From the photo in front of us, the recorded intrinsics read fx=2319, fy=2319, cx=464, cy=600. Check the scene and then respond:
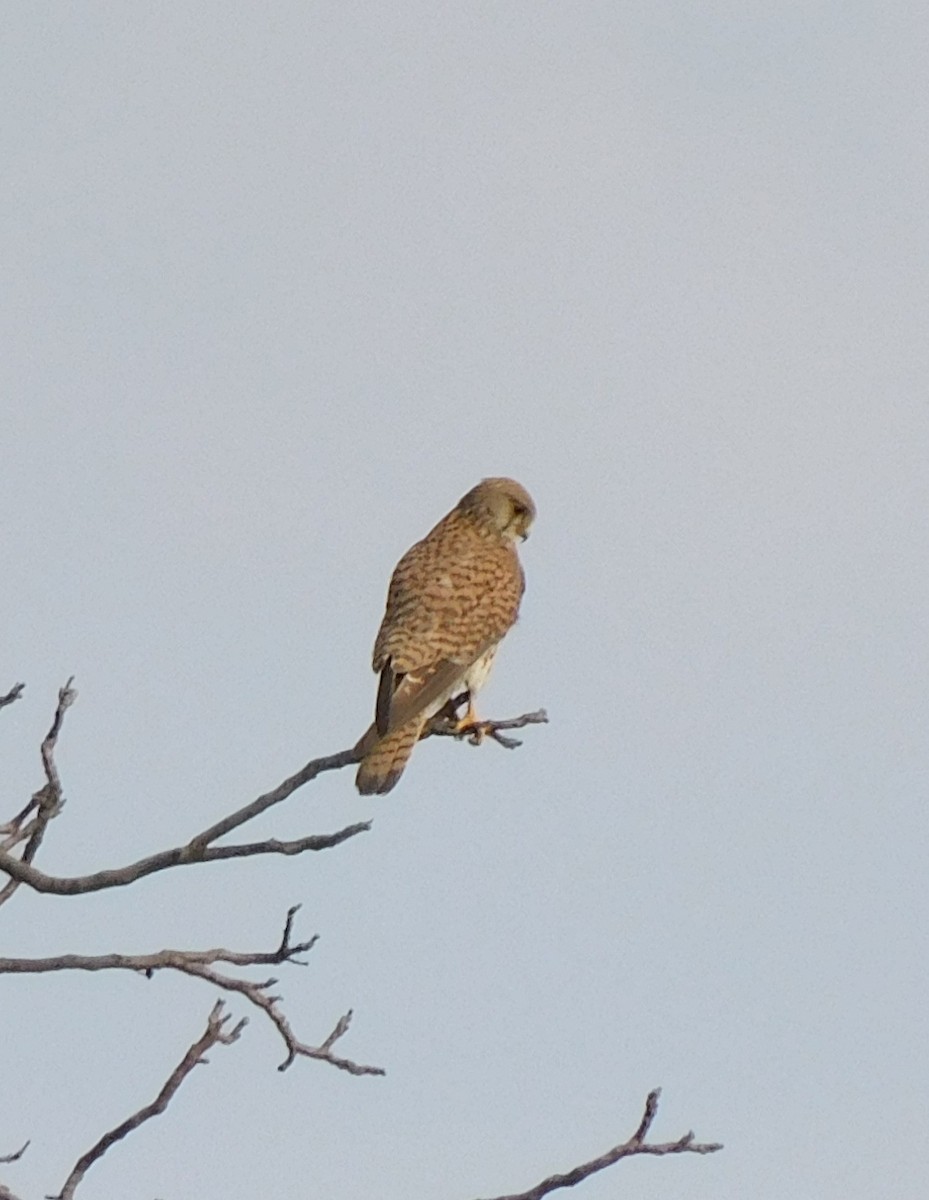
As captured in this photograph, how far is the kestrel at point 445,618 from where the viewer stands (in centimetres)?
707

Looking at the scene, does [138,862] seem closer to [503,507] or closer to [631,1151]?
[631,1151]

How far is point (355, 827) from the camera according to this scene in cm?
465

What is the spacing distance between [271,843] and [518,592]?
12.8 ft

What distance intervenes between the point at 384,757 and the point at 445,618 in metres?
1.13

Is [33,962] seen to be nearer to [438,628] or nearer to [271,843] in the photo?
[271,843]

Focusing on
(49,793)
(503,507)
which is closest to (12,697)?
(49,793)

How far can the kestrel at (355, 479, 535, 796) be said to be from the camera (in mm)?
7066

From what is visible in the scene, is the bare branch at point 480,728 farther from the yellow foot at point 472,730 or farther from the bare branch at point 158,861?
the bare branch at point 158,861

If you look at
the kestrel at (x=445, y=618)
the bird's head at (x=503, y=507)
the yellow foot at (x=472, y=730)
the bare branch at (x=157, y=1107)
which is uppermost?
the bird's head at (x=503, y=507)

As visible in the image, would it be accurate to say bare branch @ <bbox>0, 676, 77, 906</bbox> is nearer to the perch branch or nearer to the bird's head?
the perch branch

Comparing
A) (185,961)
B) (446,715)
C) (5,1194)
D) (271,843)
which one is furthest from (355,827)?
A: (446,715)

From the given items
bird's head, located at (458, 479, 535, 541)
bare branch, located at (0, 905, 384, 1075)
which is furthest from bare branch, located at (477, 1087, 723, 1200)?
bird's head, located at (458, 479, 535, 541)

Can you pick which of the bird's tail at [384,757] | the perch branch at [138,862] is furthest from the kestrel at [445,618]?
the perch branch at [138,862]

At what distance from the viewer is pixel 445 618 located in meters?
8.00
